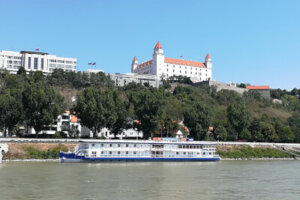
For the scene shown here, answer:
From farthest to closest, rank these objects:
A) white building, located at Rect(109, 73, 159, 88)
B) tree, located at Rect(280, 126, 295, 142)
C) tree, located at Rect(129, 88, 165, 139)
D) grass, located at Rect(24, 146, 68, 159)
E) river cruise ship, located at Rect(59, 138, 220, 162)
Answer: white building, located at Rect(109, 73, 159, 88) → tree, located at Rect(280, 126, 295, 142) → tree, located at Rect(129, 88, 165, 139) → grass, located at Rect(24, 146, 68, 159) → river cruise ship, located at Rect(59, 138, 220, 162)

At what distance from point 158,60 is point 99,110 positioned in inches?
3177

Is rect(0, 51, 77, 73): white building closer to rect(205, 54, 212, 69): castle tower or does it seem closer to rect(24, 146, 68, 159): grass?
rect(205, 54, 212, 69): castle tower

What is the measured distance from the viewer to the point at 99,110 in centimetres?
6275

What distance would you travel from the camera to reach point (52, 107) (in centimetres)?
6156

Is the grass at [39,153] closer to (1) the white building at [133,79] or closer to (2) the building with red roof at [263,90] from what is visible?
(1) the white building at [133,79]

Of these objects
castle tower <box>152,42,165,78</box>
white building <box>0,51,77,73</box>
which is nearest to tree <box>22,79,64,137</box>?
white building <box>0,51,77,73</box>

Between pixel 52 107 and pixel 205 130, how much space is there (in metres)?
28.1

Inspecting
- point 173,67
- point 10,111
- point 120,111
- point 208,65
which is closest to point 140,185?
point 120,111

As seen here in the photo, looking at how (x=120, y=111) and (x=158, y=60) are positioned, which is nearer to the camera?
(x=120, y=111)

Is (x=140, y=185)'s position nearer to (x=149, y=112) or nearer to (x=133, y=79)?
(x=149, y=112)

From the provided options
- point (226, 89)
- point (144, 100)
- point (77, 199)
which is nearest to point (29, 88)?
point (144, 100)

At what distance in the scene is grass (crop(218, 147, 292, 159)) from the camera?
66625mm

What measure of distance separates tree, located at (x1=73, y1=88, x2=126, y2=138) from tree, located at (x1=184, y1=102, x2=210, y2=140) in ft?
41.9

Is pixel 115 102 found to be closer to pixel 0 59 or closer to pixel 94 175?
pixel 94 175
